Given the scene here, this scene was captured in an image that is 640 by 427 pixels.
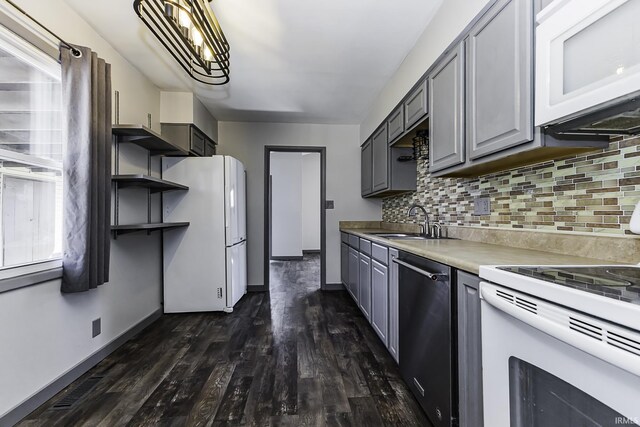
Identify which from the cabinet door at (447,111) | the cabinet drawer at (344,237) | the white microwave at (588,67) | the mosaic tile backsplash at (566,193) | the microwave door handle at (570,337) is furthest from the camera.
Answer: the cabinet drawer at (344,237)

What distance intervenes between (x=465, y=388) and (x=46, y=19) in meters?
2.93

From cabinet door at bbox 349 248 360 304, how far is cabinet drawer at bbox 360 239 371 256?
0.71 feet

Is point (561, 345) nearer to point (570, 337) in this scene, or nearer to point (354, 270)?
point (570, 337)

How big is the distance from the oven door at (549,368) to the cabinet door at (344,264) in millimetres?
2728

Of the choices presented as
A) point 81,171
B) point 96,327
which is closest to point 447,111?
point 81,171

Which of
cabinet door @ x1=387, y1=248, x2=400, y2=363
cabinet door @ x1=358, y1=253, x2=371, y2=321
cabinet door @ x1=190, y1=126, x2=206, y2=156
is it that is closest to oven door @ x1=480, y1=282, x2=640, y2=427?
cabinet door @ x1=387, y1=248, x2=400, y2=363

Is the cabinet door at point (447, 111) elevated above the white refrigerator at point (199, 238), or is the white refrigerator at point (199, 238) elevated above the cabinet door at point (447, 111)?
the cabinet door at point (447, 111)

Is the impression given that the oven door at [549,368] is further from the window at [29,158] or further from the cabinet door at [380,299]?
the window at [29,158]

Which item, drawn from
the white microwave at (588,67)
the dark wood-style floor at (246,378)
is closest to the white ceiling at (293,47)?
the white microwave at (588,67)

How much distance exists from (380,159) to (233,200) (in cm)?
174

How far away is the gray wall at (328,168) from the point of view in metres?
4.09

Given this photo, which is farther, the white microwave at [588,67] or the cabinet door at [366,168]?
the cabinet door at [366,168]

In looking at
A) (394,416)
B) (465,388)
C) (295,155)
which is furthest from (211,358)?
(295,155)

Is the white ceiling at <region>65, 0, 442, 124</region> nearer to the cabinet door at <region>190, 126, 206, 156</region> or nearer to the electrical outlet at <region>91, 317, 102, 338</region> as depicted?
the cabinet door at <region>190, 126, 206, 156</region>
